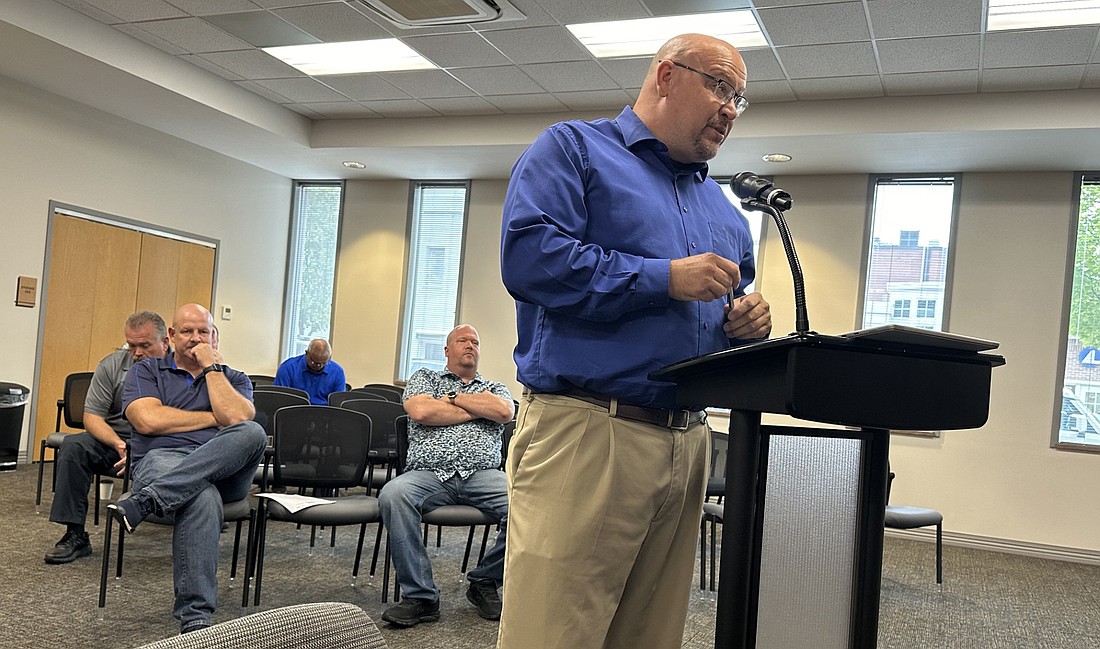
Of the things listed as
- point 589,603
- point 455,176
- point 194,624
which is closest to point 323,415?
point 194,624

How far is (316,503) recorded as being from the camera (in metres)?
4.11

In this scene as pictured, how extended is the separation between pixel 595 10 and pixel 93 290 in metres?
5.27

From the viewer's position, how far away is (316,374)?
834cm

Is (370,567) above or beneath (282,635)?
beneath

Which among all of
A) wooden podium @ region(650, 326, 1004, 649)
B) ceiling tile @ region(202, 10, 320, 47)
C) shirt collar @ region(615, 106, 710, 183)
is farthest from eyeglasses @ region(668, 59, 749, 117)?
ceiling tile @ region(202, 10, 320, 47)

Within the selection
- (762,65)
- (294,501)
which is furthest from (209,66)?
(294,501)

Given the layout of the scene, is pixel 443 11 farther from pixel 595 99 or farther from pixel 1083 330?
pixel 1083 330

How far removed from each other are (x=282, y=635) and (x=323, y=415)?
3.89 metres

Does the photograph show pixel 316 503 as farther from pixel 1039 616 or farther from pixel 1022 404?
pixel 1022 404

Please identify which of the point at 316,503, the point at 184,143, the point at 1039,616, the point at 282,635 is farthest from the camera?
the point at 184,143

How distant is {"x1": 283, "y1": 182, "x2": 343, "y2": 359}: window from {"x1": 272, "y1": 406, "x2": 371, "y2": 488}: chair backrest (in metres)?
6.07

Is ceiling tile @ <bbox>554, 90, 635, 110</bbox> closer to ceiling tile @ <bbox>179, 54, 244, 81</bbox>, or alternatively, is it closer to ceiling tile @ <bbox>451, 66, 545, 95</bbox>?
ceiling tile @ <bbox>451, 66, 545, 95</bbox>

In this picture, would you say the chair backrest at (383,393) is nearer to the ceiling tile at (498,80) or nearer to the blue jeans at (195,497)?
the ceiling tile at (498,80)

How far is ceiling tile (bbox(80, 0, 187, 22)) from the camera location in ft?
19.9
